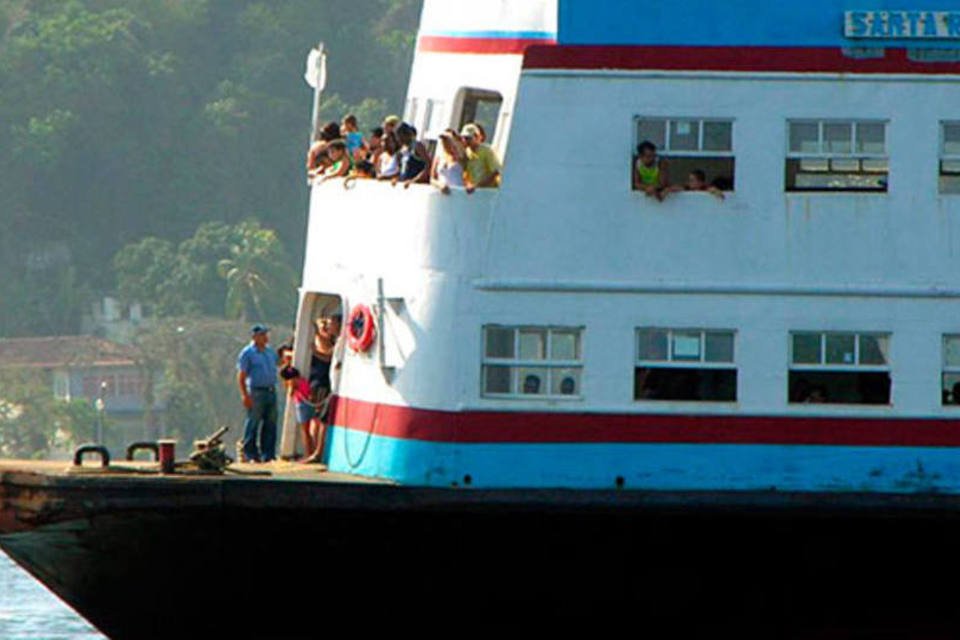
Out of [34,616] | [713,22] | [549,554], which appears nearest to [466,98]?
[713,22]

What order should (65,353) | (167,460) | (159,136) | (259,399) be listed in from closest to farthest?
(167,460) → (259,399) → (65,353) → (159,136)

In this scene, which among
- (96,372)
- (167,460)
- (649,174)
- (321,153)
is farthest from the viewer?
(96,372)

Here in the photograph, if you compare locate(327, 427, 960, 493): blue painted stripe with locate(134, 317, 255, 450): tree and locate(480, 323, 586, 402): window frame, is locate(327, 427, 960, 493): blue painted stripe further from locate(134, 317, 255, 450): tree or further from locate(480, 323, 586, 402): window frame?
locate(134, 317, 255, 450): tree

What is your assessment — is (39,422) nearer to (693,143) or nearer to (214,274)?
(214,274)

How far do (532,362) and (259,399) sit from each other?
3756mm

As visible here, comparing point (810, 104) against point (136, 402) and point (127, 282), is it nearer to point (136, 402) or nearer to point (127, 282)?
point (136, 402)

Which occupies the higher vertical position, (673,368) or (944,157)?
(944,157)

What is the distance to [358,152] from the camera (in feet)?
100

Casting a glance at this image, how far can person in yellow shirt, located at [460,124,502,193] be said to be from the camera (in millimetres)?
28547

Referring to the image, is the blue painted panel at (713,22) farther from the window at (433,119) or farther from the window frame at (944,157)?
the window at (433,119)

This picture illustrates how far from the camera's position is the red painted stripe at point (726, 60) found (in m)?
28.4

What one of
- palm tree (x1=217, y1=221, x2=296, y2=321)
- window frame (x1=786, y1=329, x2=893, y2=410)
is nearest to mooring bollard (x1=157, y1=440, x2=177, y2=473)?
window frame (x1=786, y1=329, x2=893, y2=410)

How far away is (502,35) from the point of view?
29.1 m

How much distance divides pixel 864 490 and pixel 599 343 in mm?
2277
